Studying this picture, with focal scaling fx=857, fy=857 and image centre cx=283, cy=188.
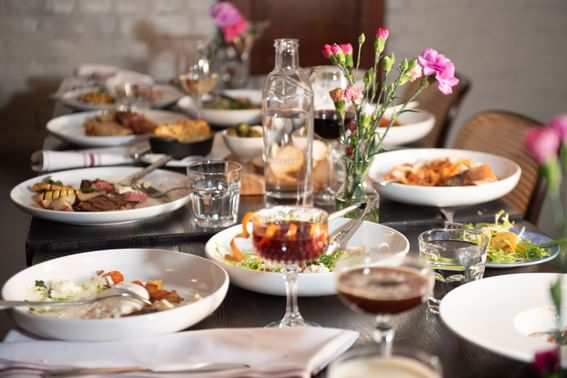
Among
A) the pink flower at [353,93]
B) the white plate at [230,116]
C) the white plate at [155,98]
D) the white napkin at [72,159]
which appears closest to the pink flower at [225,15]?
the white plate at [155,98]

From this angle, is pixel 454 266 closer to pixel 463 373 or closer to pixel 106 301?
pixel 463 373

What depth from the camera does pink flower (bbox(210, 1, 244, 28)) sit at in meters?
3.52

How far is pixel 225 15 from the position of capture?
354cm

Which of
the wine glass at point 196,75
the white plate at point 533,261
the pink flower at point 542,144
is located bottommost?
the white plate at point 533,261

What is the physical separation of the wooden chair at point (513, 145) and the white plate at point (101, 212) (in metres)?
1.02

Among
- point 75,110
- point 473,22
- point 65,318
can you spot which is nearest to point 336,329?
point 65,318

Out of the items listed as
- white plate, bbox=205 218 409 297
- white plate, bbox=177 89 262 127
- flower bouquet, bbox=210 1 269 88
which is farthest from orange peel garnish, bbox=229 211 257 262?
flower bouquet, bbox=210 1 269 88

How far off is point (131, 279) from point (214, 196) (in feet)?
1.16

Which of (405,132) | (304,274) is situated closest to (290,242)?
(304,274)

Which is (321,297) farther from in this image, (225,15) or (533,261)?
(225,15)

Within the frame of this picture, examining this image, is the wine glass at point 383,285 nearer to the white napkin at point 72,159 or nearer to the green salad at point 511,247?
the green salad at point 511,247

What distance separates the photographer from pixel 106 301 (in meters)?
1.32

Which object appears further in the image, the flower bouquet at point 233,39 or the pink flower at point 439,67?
the flower bouquet at point 233,39

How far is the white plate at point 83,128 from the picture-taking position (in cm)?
259
